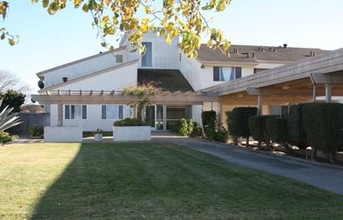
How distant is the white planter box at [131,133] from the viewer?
92.3ft

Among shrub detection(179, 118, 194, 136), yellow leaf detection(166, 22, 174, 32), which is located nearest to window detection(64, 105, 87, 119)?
shrub detection(179, 118, 194, 136)

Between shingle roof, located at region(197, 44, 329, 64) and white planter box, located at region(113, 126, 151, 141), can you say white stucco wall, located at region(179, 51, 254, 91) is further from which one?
white planter box, located at region(113, 126, 151, 141)

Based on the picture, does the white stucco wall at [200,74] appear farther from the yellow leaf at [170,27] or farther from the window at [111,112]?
the yellow leaf at [170,27]

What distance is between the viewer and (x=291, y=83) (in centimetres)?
2139

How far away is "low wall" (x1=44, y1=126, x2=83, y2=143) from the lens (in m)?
27.9

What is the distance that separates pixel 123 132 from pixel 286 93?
984 centimetres

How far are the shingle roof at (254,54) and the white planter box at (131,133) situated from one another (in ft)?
34.4

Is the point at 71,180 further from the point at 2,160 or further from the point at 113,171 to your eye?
the point at 2,160

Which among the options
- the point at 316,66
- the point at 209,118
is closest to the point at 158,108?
the point at 209,118

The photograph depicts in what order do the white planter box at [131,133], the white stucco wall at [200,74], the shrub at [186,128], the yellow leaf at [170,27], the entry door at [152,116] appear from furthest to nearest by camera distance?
the entry door at [152,116]
the white stucco wall at [200,74]
the shrub at [186,128]
the white planter box at [131,133]
the yellow leaf at [170,27]

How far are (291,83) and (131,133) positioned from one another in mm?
10840

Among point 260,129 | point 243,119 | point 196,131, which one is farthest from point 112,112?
point 260,129

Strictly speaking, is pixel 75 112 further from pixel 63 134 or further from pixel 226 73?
pixel 226 73

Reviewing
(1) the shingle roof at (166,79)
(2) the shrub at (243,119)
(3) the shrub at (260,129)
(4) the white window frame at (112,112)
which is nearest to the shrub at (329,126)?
(3) the shrub at (260,129)
